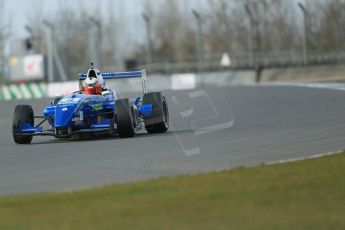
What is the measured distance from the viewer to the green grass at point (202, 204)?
27.9 feet

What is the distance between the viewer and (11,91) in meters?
45.9

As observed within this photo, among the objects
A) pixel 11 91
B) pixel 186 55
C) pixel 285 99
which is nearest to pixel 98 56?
pixel 11 91

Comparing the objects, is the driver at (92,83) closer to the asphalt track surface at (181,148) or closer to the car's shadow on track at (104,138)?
the car's shadow on track at (104,138)

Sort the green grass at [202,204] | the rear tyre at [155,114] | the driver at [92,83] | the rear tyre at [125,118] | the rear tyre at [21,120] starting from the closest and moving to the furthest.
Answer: the green grass at [202,204] < the rear tyre at [125,118] < the rear tyre at [21,120] < the driver at [92,83] < the rear tyre at [155,114]

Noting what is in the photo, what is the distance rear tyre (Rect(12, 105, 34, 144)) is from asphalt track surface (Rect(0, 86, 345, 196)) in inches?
10.8

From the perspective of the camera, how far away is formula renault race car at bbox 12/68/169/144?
54.3ft

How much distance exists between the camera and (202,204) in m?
9.44

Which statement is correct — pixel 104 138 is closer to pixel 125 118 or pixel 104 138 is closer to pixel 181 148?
pixel 125 118

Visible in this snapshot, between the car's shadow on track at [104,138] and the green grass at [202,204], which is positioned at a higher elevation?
the green grass at [202,204]

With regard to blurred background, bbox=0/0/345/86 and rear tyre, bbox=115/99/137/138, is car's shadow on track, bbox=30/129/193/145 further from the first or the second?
blurred background, bbox=0/0/345/86

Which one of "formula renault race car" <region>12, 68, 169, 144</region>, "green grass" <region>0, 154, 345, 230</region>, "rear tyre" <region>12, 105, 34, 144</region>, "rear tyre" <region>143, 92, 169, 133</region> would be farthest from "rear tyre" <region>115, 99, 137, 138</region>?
"green grass" <region>0, 154, 345, 230</region>

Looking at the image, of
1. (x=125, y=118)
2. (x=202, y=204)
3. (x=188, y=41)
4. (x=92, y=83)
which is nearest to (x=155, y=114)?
(x=92, y=83)

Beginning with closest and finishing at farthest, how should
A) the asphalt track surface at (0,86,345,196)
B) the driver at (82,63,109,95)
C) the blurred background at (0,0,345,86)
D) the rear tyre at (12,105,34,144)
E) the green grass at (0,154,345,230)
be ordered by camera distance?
the green grass at (0,154,345,230), the asphalt track surface at (0,86,345,196), the rear tyre at (12,105,34,144), the driver at (82,63,109,95), the blurred background at (0,0,345,86)

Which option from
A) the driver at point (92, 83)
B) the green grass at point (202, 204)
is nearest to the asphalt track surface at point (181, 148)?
the green grass at point (202, 204)
